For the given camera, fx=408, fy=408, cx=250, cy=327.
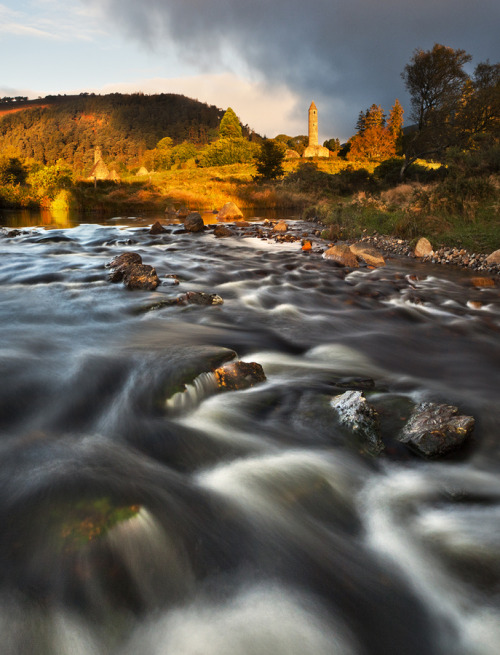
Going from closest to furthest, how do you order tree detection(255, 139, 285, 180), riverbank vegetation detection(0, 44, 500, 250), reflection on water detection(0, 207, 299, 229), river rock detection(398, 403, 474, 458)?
river rock detection(398, 403, 474, 458)
riverbank vegetation detection(0, 44, 500, 250)
reflection on water detection(0, 207, 299, 229)
tree detection(255, 139, 285, 180)

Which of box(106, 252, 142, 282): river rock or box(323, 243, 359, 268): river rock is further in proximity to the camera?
box(323, 243, 359, 268): river rock

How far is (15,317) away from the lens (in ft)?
19.6

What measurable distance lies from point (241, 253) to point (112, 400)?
31.7 ft

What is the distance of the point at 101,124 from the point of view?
160m

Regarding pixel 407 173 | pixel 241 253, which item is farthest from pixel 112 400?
pixel 407 173

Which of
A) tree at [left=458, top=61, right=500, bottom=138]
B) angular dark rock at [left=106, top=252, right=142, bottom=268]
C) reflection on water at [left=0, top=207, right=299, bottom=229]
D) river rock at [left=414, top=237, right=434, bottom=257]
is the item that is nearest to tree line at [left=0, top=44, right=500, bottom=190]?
tree at [left=458, top=61, right=500, bottom=138]

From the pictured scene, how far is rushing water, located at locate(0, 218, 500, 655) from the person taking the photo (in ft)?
5.51

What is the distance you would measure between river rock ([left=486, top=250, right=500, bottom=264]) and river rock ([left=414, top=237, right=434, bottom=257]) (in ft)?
5.37

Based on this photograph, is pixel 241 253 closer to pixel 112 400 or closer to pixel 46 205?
pixel 112 400

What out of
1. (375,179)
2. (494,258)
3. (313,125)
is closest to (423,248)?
(494,258)

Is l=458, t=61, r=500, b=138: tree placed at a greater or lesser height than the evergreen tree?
lesser

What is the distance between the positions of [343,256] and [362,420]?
26.7ft

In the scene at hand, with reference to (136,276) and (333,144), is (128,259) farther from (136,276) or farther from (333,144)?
(333,144)

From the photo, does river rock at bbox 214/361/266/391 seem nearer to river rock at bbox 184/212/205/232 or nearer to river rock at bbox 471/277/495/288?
river rock at bbox 471/277/495/288
